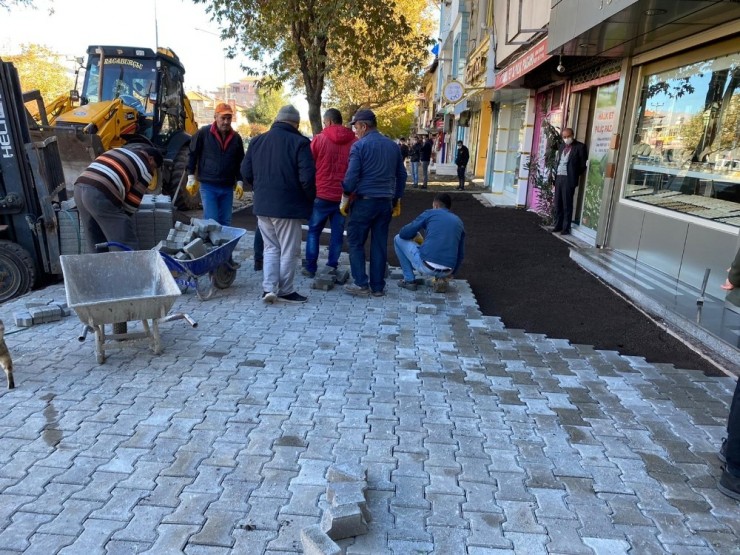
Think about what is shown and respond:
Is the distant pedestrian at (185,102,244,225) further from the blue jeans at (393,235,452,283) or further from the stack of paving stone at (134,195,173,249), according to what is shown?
the blue jeans at (393,235,452,283)

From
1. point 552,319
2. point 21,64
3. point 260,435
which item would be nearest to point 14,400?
point 260,435

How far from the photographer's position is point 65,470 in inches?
113

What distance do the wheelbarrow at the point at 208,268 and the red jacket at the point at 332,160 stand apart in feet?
3.99

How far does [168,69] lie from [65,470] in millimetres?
11160

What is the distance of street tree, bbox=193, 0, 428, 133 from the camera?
1107 cm

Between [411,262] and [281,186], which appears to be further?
[411,262]

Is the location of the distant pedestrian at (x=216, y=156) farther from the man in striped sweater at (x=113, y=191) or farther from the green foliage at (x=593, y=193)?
the green foliage at (x=593, y=193)

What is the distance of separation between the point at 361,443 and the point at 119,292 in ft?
8.82

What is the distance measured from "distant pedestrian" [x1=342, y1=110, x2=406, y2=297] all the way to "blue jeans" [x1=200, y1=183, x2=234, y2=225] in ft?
6.22

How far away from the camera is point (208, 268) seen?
5641 mm

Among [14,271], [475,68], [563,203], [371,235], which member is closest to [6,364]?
[14,271]

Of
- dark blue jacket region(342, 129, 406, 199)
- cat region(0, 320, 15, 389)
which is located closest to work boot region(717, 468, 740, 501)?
dark blue jacket region(342, 129, 406, 199)

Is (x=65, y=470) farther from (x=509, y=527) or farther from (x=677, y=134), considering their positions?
(x=677, y=134)

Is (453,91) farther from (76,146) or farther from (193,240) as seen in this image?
(193,240)
